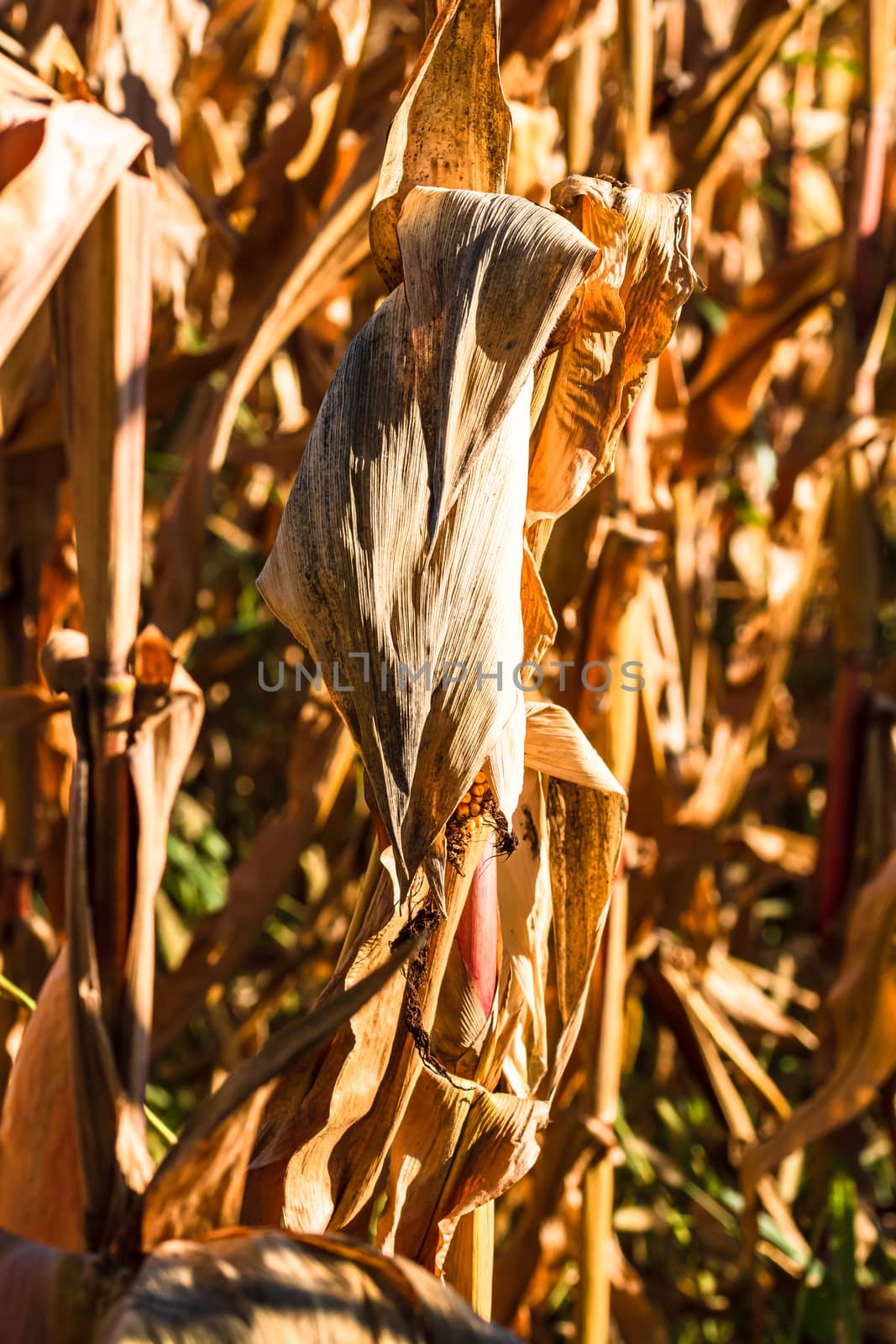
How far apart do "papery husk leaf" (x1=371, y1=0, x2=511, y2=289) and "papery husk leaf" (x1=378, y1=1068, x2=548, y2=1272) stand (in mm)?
252

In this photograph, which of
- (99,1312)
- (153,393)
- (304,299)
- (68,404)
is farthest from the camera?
(153,393)

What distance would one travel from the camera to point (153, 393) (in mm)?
686

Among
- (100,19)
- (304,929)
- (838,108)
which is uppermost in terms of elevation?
(838,108)

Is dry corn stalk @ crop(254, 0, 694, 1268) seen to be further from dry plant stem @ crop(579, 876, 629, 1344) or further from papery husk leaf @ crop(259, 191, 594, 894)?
dry plant stem @ crop(579, 876, 629, 1344)

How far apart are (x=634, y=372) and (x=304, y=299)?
25 cm

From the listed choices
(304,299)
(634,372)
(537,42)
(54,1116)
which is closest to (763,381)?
(537,42)

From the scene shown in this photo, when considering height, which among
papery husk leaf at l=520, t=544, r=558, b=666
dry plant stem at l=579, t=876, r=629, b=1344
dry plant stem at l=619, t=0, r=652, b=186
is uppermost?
dry plant stem at l=619, t=0, r=652, b=186

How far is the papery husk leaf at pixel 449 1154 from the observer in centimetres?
35

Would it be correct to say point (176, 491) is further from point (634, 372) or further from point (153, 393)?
point (634, 372)

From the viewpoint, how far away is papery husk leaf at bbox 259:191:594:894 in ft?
0.91

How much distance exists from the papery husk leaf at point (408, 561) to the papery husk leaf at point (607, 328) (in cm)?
5

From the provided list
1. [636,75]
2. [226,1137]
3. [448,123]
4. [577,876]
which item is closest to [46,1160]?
[226,1137]

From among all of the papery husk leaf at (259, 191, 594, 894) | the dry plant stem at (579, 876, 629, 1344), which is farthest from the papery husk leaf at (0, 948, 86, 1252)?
the dry plant stem at (579, 876, 629, 1344)

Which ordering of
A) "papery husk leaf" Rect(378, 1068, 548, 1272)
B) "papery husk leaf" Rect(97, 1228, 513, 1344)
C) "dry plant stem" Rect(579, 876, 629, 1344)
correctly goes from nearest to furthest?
1. "papery husk leaf" Rect(97, 1228, 513, 1344)
2. "papery husk leaf" Rect(378, 1068, 548, 1272)
3. "dry plant stem" Rect(579, 876, 629, 1344)
